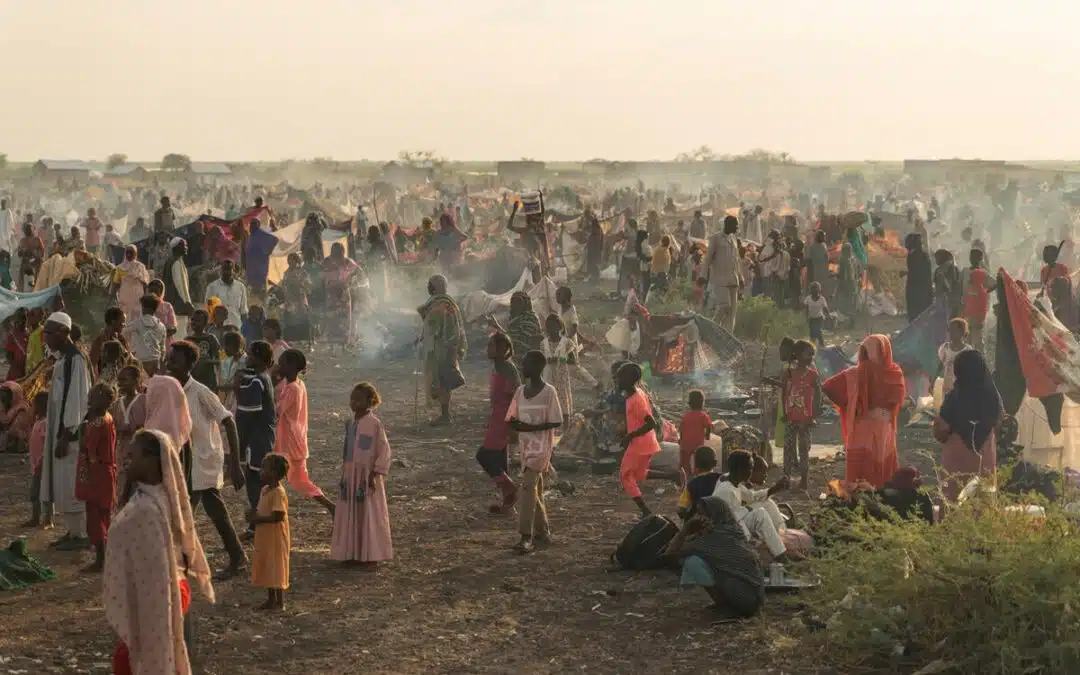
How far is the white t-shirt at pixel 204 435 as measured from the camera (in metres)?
8.54

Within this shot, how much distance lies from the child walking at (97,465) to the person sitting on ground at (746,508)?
11.9ft

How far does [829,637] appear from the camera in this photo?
282 inches

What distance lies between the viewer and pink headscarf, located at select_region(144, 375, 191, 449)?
26.1 ft

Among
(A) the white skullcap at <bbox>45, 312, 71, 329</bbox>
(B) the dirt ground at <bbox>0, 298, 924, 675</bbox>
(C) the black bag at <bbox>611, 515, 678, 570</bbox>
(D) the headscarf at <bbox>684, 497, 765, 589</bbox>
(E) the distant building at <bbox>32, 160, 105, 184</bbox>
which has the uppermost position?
(E) the distant building at <bbox>32, 160, 105, 184</bbox>

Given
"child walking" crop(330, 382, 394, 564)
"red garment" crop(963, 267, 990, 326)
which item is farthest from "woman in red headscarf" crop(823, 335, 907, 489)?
"red garment" crop(963, 267, 990, 326)

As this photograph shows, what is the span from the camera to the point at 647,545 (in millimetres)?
9000

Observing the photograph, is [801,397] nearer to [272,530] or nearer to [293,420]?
[293,420]

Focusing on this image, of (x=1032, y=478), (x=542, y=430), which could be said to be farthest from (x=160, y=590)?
(x=1032, y=478)

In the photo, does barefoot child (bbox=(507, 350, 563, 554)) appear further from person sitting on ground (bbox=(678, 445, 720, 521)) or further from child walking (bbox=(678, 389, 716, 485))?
child walking (bbox=(678, 389, 716, 485))

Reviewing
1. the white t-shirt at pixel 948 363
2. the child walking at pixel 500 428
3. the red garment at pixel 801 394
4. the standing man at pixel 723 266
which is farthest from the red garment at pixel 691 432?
the standing man at pixel 723 266

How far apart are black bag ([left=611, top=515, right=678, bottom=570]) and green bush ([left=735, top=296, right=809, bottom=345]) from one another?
1042cm

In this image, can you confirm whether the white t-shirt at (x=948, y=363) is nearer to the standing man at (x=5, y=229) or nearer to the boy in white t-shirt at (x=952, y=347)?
the boy in white t-shirt at (x=952, y=347)

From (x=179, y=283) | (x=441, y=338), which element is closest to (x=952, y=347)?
(x=441, y=338)

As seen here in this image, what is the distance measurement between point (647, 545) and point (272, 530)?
2.34 metres
